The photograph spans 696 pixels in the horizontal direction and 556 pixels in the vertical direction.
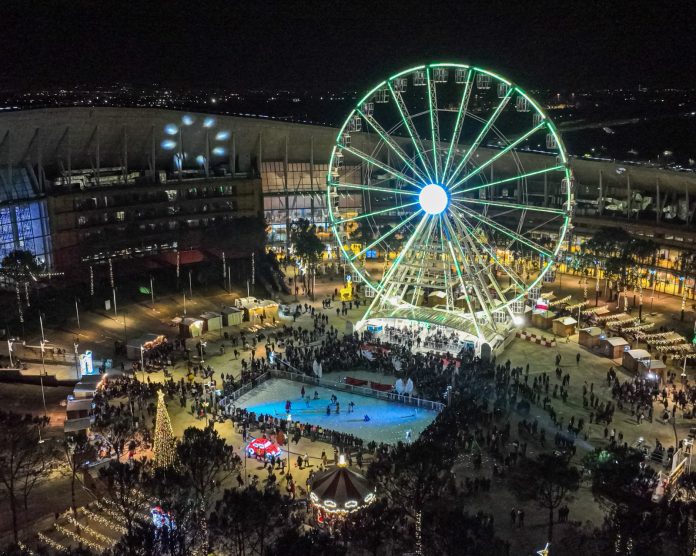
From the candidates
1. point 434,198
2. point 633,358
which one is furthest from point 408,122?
point 633,358

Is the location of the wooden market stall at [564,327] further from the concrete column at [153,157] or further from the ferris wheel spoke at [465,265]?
the concrete column at [153,157]

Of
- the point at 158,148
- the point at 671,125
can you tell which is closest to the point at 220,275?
the point at 158,148

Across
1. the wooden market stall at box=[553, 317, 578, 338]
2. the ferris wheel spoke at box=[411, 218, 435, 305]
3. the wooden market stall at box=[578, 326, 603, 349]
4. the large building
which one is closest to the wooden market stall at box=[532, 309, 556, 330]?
the wooden market stall at box=[553, 317, 578, 338]

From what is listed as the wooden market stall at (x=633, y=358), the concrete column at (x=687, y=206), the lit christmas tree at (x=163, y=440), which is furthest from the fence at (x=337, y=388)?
the concrete column at (x=687, y=206)

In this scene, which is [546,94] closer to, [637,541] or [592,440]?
[592,440]

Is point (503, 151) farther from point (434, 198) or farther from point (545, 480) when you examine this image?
point (545, 480)
